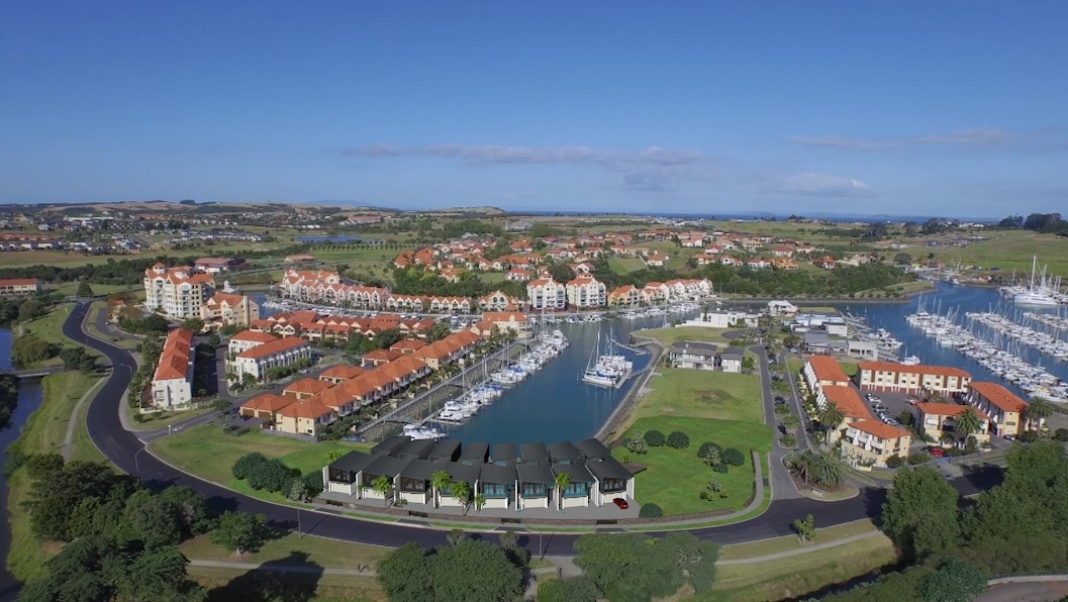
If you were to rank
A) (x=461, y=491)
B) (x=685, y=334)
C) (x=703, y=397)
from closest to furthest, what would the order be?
(x=461, y=491) → (x=703, y=397) → (x=685, y=334)

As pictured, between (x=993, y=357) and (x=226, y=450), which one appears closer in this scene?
(x=226, y=450)

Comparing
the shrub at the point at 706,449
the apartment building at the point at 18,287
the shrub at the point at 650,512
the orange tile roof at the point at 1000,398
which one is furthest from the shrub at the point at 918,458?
the apartment building at the point at 18,287

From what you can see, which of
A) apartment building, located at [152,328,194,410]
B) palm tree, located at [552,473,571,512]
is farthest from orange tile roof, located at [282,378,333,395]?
palm tree, located at [552,473,571,512]

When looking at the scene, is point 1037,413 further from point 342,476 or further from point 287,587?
point 287,587

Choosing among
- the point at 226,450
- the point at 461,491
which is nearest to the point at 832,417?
the point at 461,491

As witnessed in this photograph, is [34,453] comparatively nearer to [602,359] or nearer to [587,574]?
[587,574]

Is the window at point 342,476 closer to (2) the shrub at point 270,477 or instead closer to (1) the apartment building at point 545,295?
(2) the shrub at point 270,477

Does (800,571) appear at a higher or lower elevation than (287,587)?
higher
